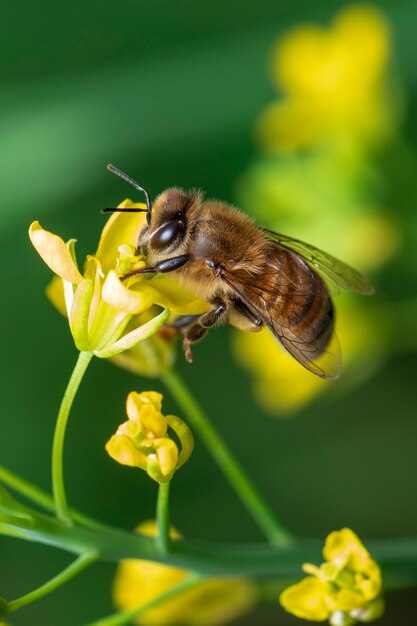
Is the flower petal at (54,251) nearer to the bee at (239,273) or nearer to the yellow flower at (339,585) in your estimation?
the bee at (239,273)

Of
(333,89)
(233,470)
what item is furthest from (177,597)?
(333,89)

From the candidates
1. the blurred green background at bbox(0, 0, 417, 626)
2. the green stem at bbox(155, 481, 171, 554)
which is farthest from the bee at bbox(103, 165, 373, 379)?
the blurred green background at bbox(0, 0, 417, 626)

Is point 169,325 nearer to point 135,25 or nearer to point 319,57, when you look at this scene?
point 319,57

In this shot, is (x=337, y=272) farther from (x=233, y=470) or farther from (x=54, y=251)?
(x=54, y=251)

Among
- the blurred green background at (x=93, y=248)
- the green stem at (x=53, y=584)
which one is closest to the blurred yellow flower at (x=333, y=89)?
the blurred green background at (x=93, y=248)

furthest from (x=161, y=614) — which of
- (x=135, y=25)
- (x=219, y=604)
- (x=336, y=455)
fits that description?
(x=135, y=25)

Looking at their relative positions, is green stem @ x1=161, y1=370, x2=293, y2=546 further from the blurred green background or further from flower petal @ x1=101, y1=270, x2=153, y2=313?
the blurred green background
